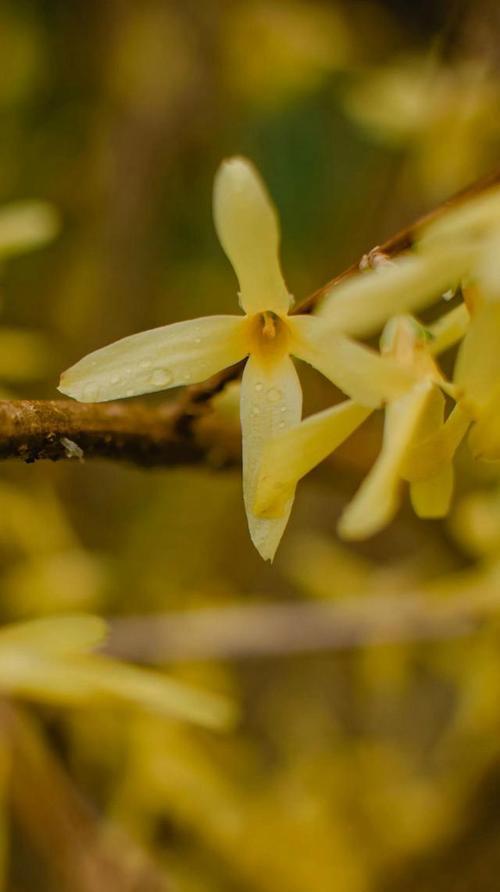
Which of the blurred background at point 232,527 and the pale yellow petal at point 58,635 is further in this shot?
the blurred background at point 232,527

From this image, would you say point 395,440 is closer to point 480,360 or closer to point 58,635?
point 480,360

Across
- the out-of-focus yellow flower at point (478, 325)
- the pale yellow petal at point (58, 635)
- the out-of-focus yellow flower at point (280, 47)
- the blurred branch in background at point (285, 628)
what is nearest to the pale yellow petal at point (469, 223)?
the out-of-focus yellow flower at point (478, 325)

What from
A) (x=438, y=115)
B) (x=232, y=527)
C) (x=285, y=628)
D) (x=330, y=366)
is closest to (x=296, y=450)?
(x=330, y=366)

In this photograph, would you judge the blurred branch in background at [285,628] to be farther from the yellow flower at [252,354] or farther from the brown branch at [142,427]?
the yellow flower at [252,354]

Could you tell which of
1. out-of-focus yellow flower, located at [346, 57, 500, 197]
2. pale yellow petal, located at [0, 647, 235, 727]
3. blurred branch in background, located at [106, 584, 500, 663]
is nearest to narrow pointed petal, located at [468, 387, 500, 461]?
pale yellow petal, located at [0, 647, 235, 727]

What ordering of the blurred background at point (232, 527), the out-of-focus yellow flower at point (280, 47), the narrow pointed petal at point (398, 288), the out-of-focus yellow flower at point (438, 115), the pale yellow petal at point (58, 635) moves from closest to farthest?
the narrow pointed petal at point (398, 288) < the pale yellow petal at point (58, 635) < the blurred background at point (232, 527) < the out-of-focus yellow flower at point (438, 115) < the out-of-focus yellow flower at point (280, 47)

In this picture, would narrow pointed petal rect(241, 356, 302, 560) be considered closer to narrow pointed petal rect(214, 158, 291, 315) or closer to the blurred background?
narrow pointed petal rect(214, 158, 291, 315)

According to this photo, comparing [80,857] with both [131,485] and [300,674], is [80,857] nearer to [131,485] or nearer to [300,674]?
[131,485]
